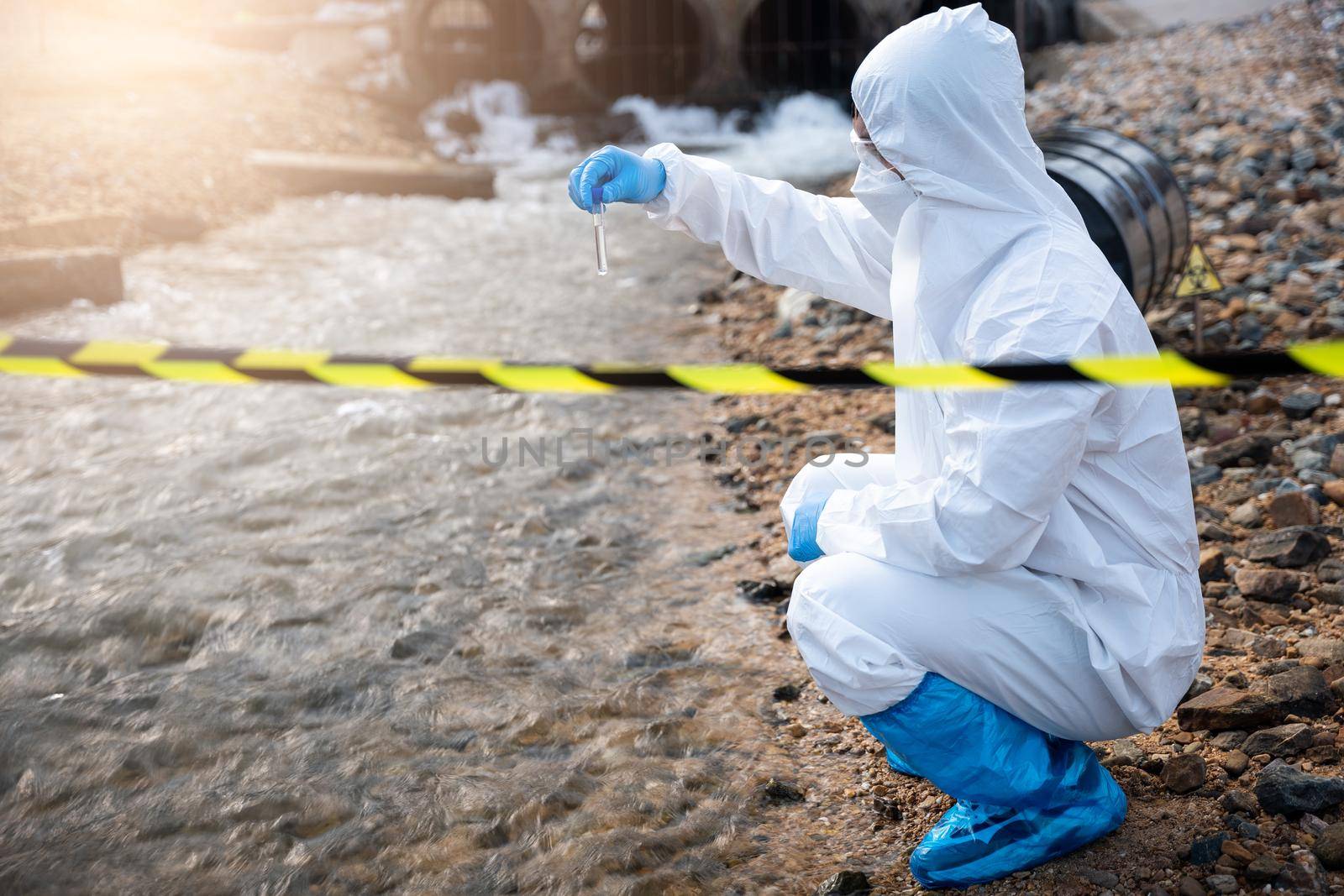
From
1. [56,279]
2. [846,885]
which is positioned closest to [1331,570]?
[846,885]

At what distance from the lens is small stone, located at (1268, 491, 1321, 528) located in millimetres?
3480

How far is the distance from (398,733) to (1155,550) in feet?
6.08

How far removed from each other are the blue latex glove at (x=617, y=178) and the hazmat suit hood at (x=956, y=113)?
1.84ft

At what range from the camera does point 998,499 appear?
6.49 ft

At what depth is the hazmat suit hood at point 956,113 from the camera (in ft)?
6.83

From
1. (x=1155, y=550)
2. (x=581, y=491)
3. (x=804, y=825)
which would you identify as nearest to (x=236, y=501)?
(x=581, y=491)

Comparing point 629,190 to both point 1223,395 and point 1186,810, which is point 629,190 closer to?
point 1186,810

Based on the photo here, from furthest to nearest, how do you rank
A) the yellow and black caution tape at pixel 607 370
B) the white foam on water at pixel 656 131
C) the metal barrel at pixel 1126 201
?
the white foam on water at pixel 656 131
the metal barrel at pixel 1126 201
the yellow and black caution tape at pixel 607 370

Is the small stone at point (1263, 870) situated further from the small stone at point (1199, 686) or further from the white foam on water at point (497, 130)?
the white foam on water at point (497, 130)

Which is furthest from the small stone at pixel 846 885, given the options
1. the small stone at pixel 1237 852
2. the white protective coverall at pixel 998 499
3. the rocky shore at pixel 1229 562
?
the small stone at pixel 1237 852

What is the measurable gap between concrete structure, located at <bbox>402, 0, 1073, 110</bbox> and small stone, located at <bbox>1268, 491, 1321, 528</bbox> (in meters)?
11.3

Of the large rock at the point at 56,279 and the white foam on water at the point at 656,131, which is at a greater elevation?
the white foam on water at the point at 656,131

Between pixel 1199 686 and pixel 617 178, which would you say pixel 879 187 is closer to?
pixel 617 178

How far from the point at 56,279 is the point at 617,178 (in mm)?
5554
